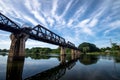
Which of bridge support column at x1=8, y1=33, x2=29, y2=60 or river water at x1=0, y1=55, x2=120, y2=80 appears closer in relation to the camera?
river water at x1=0, y1=55, x2=120, y2=80

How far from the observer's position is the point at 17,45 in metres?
34.5

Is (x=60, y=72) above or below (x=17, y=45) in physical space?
below

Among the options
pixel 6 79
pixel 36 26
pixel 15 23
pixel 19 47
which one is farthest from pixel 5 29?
pixel 6 79

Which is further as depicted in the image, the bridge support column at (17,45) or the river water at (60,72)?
the bridge support column at (17,45)

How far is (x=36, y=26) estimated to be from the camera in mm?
43719

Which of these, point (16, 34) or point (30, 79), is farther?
point (16, 34)

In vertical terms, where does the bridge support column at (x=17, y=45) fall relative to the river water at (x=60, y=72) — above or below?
above

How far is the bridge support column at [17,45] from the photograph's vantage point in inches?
1320

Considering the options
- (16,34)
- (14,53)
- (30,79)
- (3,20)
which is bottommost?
(30,79)

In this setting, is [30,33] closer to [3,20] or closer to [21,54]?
[21,54]

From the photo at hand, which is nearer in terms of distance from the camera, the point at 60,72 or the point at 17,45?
the point at 60,72

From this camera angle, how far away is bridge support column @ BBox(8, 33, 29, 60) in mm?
33522

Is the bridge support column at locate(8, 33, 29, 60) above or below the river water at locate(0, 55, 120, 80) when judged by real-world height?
above

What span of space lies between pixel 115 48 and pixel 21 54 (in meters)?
121
